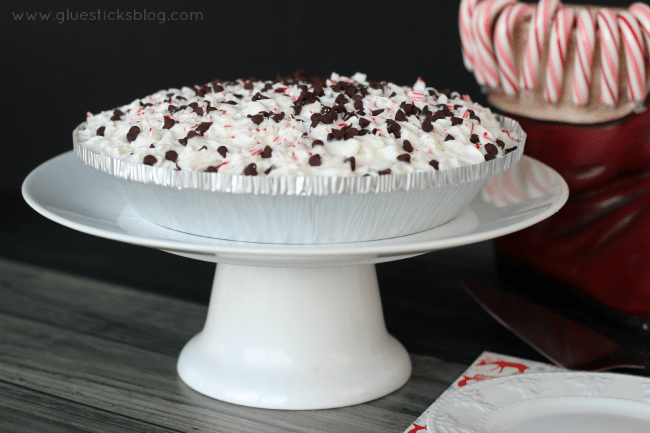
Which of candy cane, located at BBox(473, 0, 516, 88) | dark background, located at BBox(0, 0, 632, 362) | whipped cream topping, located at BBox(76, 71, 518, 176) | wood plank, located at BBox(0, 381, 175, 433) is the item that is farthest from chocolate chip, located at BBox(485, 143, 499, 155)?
dark background, located at BBox(0, 0, 632, 362)

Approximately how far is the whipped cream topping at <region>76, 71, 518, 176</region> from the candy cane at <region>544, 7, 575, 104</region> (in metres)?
0.25

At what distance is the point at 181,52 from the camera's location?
312 centimetres

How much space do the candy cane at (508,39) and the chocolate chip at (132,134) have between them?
32.7 inches

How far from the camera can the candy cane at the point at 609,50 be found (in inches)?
59.3

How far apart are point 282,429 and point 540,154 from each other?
2.92 feet

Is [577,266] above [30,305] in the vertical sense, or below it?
above

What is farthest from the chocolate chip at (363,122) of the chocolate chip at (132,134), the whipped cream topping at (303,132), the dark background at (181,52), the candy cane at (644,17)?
the dark background at (181,52)

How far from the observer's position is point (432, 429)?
37.1 inches

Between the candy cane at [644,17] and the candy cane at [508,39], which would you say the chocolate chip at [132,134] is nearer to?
the candy cane at [508,39]

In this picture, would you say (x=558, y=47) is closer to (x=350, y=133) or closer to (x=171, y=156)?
(x=350, y=133)

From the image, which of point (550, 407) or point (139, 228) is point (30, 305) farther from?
point (550, 407)

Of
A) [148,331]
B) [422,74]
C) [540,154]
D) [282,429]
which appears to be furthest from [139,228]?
[422,74]

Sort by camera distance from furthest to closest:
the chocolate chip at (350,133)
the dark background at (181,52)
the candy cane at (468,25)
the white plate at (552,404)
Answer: the dark background at (181,52), the candy cane at (468,25), the chocolate chip at (350,133), the white plate at (552,404)

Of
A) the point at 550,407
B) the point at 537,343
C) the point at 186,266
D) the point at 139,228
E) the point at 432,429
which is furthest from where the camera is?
the point at 186,266
